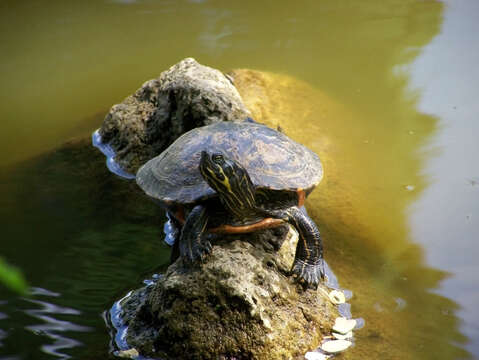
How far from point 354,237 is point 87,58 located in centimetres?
456

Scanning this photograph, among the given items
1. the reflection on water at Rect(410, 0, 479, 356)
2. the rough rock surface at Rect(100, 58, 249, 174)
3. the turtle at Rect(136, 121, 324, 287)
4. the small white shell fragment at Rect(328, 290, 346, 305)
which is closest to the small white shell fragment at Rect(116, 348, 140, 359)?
the turtle at Rect(136, 121, 324, 287)

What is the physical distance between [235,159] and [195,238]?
477 millimetres

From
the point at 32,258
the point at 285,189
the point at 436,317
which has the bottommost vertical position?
the point at 436,317

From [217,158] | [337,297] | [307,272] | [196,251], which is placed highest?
[217,158]

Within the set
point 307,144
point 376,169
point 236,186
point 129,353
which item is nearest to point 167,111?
point 307,144

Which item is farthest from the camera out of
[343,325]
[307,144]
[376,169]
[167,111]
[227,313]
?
[307,144]

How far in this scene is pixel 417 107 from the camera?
473 centimetres

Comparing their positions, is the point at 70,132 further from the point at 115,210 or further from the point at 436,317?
the point at 436,317

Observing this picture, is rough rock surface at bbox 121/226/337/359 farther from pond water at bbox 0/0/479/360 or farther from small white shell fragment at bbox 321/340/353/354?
pond water at bbox 0/0/479/360

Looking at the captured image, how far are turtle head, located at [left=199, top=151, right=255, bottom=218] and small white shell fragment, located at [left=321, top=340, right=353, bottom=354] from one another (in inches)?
29.0

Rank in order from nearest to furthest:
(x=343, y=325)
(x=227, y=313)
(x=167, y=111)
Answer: (x=227, y=313), (x=343, y=325), (x=167, y=111)

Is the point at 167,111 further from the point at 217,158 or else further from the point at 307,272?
the point at 307,272

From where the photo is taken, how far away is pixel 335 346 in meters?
2.30

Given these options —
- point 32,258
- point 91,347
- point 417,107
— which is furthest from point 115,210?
point 417,107
